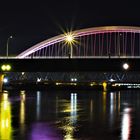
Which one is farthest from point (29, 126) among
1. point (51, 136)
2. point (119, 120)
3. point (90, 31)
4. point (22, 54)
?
point (22, 54)

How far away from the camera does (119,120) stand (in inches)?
1383

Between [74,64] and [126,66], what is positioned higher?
[74,64]

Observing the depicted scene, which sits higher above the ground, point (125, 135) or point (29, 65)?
point (29, 65)

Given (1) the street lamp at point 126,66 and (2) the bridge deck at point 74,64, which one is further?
(2) the bridge deck at point 74,64

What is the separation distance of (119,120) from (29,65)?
220 feet

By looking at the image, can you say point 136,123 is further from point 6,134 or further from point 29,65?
point 29,65

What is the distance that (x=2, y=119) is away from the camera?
113 feet

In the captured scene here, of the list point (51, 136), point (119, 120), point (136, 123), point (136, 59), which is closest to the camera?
point (51, 136)

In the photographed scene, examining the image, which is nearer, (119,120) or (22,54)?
(119,120)

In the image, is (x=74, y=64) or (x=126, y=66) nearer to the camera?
(x=126, y=66)

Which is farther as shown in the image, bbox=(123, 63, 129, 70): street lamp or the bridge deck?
the bridge deck

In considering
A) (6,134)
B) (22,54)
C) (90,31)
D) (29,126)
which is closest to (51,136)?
(6,134)

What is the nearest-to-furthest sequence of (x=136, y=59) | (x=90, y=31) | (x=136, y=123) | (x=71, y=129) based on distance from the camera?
(x=71, y=129) < (x=136, y=123) < (x=136, y=59) < (x=90, y=31)

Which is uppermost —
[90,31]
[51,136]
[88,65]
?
[90,31]
